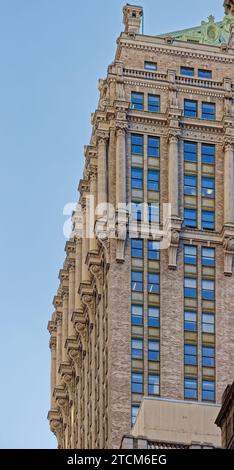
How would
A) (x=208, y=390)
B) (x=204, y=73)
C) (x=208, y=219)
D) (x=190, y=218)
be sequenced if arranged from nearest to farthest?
Result: (x=208, y=390) < (x=190, y=218) < (x=208, y=219) < (x=204, y=73)

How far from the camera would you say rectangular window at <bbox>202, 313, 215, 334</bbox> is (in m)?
179

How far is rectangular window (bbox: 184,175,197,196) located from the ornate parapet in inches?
203

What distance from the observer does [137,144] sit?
7343 inches

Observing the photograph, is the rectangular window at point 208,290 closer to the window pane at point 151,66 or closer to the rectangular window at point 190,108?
the rectangular window at point 190,108

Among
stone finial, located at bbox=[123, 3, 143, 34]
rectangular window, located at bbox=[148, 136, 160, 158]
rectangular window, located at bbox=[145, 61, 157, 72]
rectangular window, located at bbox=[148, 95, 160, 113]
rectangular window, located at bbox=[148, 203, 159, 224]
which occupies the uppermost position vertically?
stone finial, located at bbox=[123, 3, 143, 34]

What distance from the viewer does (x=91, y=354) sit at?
627ft

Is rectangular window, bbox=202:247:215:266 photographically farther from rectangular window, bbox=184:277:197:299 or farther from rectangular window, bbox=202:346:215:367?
rectangular window, bbox=202:346:215:367

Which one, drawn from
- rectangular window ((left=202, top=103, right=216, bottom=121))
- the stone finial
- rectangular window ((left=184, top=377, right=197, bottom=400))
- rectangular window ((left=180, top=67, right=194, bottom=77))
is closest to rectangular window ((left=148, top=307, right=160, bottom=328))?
rectangular window ((left=184, top=377, right=197, bottom=400))

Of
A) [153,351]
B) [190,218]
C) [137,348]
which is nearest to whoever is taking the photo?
[153,351]

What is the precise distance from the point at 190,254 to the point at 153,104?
54.8ft

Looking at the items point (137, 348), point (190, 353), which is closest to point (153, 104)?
point (137, 348)

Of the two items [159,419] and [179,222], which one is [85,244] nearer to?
[179,222]

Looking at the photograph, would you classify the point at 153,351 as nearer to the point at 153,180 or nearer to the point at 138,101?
the point at 153,180
